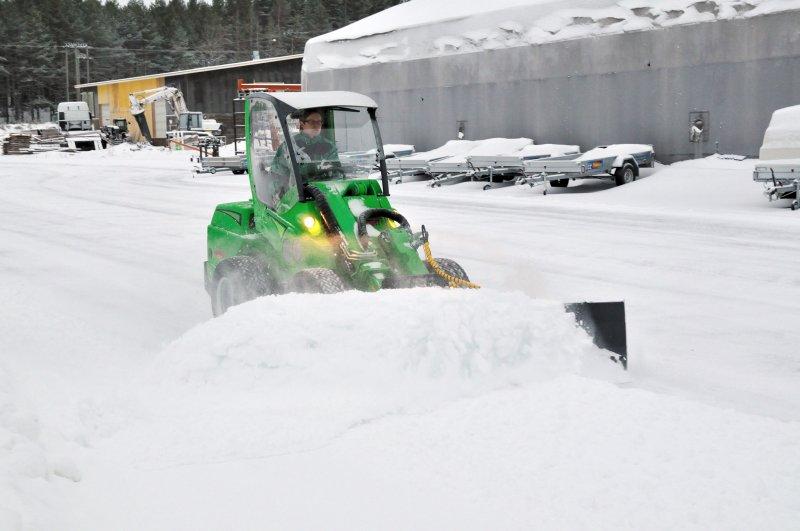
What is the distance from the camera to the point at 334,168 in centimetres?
737

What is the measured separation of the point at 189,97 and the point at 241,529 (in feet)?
198

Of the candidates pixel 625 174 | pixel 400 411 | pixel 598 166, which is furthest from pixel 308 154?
pixel 625 174

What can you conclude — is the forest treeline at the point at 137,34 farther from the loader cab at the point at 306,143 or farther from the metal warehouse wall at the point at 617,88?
the loader cab at the point at 306,143

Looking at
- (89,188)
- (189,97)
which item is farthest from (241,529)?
(189,97)

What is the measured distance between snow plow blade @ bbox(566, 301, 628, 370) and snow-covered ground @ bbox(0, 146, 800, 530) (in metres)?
0.11

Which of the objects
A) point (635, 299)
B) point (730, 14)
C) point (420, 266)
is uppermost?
point (730, 14)

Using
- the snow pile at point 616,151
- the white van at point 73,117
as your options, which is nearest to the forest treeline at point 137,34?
the white van at point 73,117

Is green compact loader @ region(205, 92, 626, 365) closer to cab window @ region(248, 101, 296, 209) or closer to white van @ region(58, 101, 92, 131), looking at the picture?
cab window @ region(248, 101, 296, 209)

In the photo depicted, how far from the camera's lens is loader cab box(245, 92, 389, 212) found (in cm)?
712

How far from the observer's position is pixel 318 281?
251 inches

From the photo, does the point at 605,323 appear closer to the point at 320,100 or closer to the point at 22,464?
the point at 320,100

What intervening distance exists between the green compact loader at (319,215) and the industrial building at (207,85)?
147 ft

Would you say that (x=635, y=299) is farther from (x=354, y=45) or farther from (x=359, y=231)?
(x=354, y=45)

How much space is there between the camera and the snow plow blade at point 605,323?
573cm
